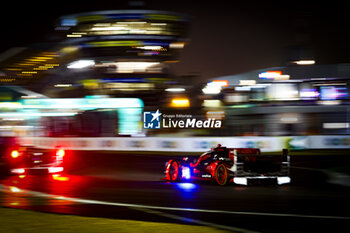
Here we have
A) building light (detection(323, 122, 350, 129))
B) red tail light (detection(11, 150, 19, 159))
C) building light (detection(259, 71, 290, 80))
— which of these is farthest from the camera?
building light (detection(259, 71, 290, 80))

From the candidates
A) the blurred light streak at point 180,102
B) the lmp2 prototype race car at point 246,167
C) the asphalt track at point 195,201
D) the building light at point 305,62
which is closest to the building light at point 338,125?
the blurred light streak at point 180,102

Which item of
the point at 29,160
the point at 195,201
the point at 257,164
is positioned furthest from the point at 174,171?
the point at 29,160

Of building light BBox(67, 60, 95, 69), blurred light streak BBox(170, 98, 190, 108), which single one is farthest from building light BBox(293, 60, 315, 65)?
building light BBox(67, 60, 95, 69)

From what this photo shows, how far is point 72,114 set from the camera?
1572 inches

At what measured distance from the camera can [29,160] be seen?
14.2 meters

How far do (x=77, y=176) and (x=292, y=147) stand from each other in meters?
16.4

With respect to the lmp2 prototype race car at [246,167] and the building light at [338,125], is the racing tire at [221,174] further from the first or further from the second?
the building light at [338,125]

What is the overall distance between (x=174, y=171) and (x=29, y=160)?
15.6 feet

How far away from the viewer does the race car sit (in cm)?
1418

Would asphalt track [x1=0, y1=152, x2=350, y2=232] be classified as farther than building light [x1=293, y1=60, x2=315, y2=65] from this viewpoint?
No

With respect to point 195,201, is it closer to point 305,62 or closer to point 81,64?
point 81,64

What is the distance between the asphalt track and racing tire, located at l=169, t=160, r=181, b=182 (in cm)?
36

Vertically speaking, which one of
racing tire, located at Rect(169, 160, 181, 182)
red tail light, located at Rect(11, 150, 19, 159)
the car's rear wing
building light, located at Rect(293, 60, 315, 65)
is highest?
building light, located at Rect(293, 60, 315, 65)

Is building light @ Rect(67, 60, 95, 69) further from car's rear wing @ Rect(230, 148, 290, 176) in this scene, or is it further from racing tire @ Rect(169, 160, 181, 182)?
car's rear wing @ Rect(230, 148, 290, 176)
